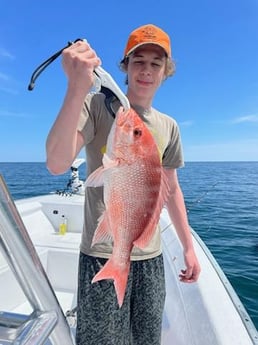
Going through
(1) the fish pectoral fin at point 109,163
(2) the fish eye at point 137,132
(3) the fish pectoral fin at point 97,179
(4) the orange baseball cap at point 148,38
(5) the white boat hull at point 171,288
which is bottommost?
(5) the white boat hull at point 171,288

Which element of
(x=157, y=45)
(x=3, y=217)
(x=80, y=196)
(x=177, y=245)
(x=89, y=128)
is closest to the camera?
(x=3, y=217)

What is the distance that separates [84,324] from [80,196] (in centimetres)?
368

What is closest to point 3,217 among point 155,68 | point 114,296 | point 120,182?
point 120,182

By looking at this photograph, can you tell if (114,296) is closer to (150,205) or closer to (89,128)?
(150,205)

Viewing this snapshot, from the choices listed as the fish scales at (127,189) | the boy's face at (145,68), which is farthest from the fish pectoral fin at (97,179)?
the boy's face at (145,68)

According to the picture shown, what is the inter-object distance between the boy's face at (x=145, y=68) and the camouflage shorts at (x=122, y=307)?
0.82 meters

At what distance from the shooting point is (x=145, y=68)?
1.42 metres

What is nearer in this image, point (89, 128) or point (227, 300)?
point (89, 128)

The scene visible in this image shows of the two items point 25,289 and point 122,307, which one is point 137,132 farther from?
point 122,307

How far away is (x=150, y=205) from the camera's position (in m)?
1.09

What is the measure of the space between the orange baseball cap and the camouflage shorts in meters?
0.96

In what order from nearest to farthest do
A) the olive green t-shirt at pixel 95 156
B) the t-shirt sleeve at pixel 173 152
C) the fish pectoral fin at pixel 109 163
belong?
the fish pectoral fin at pixel 109 163 → the olive green t-shirt at pixel 95 156 → the t-shirt sleeve at pixel 173 152

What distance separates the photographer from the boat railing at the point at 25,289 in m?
0.69

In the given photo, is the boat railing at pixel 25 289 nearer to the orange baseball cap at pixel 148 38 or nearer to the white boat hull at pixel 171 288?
the orange baseball cap at pixel 148 38
